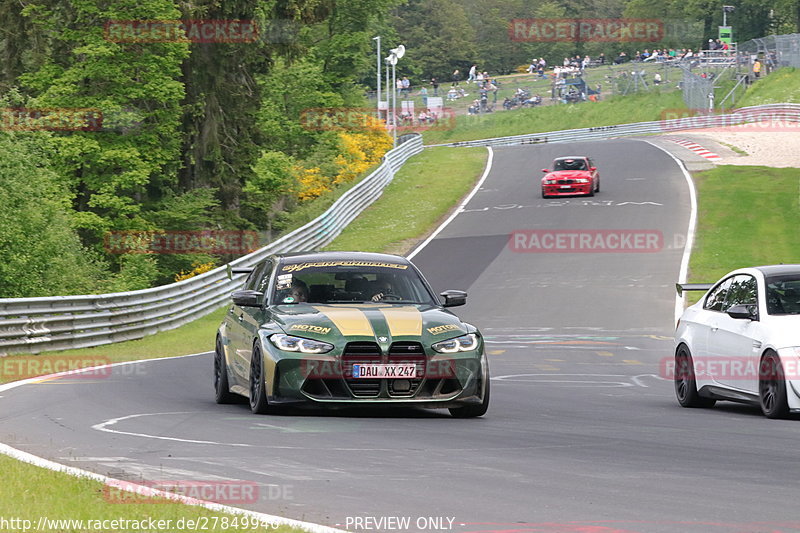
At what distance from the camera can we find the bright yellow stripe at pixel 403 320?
11484 millimetres

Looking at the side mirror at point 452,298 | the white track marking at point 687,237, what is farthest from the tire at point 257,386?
the white track marking at point 687,237

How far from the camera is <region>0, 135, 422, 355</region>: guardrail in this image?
71.2ft

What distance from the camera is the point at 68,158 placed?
4281 centimetres

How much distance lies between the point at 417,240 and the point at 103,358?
2268 cm

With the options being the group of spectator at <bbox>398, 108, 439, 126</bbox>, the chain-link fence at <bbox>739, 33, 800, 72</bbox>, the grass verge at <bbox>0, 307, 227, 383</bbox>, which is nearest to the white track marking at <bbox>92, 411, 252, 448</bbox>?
the grass verge at <bbox>0, 307, 227, 383</bbox>

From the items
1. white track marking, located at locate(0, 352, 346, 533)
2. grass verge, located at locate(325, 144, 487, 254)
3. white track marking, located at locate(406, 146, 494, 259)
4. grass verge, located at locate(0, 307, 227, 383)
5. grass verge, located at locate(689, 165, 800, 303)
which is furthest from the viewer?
grass verge, located at locate(325, 144, 487, 254)

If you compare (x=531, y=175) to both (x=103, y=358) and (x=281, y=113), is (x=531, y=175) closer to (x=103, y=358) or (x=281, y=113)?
(x=281, y=113)

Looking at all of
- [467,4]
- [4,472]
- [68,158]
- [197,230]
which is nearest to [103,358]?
[4,472]

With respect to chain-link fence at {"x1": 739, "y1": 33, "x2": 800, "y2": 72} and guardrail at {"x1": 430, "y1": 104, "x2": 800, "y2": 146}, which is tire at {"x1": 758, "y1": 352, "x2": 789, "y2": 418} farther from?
chain-link fence at {"x1": 739, "y1": 33, "x2": 800, "y2": 72}

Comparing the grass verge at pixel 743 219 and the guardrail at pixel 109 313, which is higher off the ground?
the guardrail at pixel 109 313

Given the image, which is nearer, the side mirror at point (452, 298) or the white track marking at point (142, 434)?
the white track marking at point (142, 434)

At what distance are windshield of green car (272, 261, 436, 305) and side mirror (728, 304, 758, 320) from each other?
2811mm

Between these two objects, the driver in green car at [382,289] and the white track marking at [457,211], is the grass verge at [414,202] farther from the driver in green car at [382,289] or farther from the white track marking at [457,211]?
the driver in green car at [382,289]

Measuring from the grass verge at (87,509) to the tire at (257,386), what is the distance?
3.93 m
